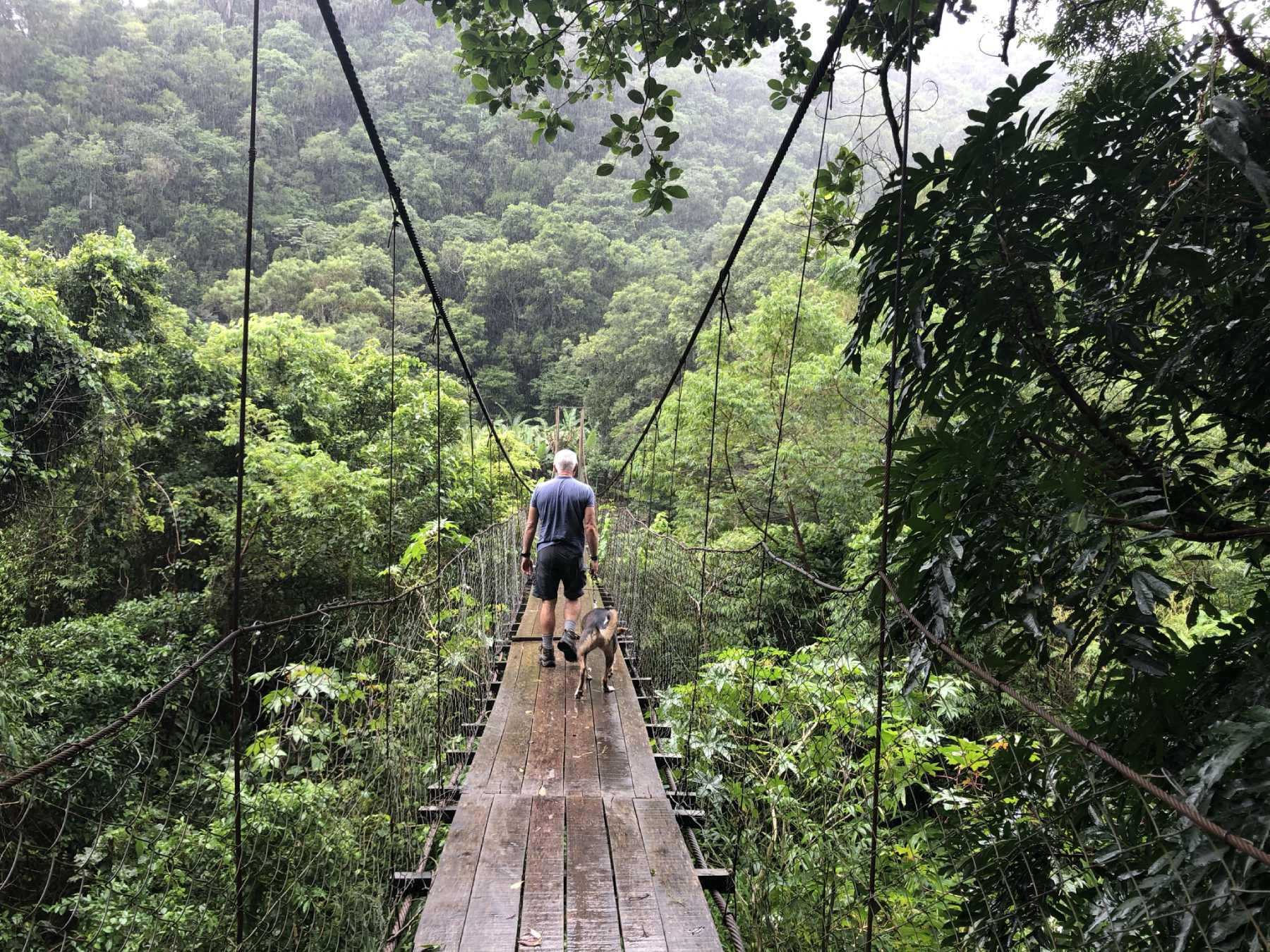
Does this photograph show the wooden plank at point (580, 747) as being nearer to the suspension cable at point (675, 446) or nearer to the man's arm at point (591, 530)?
the man's arm at point (591, 530)

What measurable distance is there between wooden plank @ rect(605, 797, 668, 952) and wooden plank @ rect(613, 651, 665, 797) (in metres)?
0.08

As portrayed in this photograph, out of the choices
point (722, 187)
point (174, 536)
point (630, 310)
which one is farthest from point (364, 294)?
point (722, 187)

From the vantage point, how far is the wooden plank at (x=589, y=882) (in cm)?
125

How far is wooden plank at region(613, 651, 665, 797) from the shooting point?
5.94ft

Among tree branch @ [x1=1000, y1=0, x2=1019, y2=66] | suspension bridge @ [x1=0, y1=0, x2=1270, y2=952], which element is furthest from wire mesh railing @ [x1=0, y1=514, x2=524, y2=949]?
tree branch @ [x1=1000, y1=0, x2=1019, y2=66]

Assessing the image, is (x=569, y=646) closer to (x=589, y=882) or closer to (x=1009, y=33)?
(x=589, y=882)

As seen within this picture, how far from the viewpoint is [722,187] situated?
22.1 metres

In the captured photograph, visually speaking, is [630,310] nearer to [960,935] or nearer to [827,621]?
[827,621]

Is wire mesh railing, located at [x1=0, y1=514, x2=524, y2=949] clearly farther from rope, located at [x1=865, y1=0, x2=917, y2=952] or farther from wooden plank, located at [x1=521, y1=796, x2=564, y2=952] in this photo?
rope, located at [x1=865, y1=0, x2=917, y2=952]

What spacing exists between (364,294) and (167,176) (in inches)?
240

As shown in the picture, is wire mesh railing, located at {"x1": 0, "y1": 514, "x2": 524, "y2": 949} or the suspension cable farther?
the suspension cable

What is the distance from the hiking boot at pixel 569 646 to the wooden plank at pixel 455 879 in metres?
0.92

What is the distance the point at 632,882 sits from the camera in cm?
141

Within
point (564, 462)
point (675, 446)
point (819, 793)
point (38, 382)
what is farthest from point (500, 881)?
point (38, 382)
